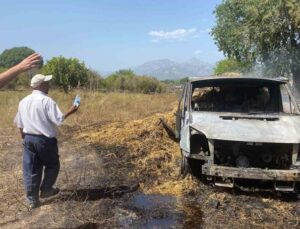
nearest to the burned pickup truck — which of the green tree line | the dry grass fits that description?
the dry grass

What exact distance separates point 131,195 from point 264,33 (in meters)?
24.7

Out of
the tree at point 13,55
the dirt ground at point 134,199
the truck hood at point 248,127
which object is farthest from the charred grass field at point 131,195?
the tree at point 13,55

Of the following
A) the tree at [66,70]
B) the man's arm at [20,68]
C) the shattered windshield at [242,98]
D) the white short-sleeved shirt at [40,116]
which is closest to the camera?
the man's arm at [20,68]

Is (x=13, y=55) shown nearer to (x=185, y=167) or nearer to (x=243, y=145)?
(x=185, y=167)

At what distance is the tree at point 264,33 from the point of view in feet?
93.0

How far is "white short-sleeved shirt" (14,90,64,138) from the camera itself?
607 cm

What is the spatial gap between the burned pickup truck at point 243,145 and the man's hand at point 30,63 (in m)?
3.17

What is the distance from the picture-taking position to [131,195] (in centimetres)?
684

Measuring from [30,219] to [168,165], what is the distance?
11.0 ft

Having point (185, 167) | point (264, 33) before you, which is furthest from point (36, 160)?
point (264, 33)

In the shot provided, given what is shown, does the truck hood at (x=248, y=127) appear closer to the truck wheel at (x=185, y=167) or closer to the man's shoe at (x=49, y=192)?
the truck wheel at (x=185, y=167)

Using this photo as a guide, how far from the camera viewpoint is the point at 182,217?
5.88 meters

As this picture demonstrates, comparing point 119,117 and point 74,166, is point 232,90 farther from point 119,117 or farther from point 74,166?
point 119,117

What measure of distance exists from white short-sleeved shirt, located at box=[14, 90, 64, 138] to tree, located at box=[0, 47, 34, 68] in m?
115
